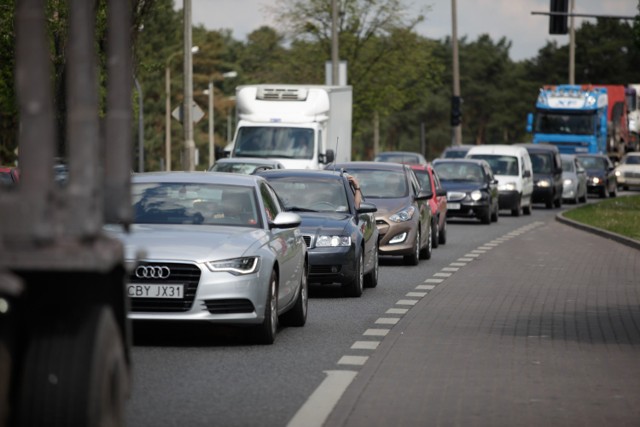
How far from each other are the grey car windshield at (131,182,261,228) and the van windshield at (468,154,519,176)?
33.6 metres

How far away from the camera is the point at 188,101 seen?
42.3m

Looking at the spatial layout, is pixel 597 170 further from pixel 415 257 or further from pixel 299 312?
pixel 299 312

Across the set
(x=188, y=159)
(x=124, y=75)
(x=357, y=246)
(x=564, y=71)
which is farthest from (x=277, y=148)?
(x=564, y=71)

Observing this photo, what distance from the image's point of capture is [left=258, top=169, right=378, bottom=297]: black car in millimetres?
18312

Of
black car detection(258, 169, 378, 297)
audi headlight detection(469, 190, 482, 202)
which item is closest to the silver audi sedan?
black car detection(258, 169, 378, 297)

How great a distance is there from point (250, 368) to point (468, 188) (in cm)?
2966

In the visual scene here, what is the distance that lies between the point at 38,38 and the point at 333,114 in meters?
35.6

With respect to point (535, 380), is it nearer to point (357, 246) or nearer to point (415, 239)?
point (357, 246)

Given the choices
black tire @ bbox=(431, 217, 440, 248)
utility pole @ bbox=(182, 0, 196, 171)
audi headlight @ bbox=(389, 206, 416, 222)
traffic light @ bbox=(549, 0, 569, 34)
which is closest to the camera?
audi headlight @ bbox=(389, 206, 416, 222)

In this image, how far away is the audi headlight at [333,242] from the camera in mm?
18375

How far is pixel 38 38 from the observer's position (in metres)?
5.81

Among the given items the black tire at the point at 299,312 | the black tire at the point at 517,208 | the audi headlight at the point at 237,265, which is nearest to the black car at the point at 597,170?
the black tire at the point at 517,208

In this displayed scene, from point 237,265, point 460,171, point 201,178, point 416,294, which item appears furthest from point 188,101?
point 237,265

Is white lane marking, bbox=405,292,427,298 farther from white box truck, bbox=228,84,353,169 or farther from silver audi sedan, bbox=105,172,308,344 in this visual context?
white box truck, bbox=228,84,353,169
